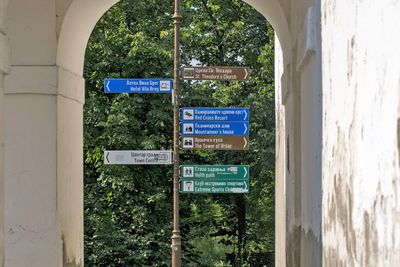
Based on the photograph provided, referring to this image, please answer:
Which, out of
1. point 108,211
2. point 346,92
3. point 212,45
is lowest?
point 108,211

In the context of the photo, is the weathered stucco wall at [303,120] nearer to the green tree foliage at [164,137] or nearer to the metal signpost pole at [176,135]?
the metal signpost pole at [176,135]

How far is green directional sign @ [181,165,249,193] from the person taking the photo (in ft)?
36.5

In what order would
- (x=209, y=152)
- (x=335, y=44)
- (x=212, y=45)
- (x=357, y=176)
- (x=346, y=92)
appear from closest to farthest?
(x=357, y=176) → (x=346, y=92) → (x=335, y=44) → (x=209, y=152) → (x=212, y=45)

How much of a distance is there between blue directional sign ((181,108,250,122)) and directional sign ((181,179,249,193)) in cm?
101

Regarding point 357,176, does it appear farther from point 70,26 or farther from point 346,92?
point 70,26

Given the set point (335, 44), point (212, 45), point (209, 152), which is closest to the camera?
point (335, 44)

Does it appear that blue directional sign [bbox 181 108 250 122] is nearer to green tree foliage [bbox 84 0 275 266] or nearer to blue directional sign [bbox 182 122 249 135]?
blue directional sign [bbox 182 122 249 135]

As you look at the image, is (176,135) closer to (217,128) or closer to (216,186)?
(217,128)

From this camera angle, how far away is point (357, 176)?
7.30 feet

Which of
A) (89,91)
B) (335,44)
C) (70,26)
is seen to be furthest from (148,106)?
(335,44)

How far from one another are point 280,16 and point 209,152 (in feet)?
42.5

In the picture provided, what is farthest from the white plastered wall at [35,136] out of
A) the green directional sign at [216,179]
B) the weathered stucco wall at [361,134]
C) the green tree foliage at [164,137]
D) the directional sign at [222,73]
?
the green tree foliage at [164,137]

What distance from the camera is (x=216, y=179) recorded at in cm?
1118

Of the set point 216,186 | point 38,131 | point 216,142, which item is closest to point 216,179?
point 216,186
